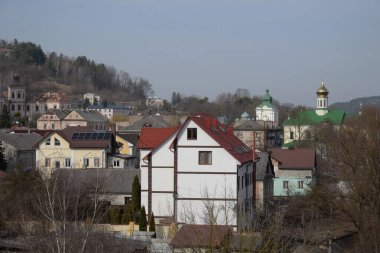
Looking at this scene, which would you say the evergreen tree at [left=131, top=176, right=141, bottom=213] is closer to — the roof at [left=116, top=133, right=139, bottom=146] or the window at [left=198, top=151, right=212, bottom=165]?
the window at [left=198, top=151, right=212, bottom=165]

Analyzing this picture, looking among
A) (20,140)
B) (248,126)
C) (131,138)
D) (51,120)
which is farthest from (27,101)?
(131,138)

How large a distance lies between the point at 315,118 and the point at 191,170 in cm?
5753

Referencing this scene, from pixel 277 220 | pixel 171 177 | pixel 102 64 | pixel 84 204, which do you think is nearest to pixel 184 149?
pixel 171 177

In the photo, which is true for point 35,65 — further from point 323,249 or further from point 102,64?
point 323,249

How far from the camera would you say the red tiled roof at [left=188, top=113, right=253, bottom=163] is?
30.7 metres

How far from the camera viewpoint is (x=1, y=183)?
34.2 meters

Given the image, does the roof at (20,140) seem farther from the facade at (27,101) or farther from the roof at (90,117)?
the facade at (27,101)

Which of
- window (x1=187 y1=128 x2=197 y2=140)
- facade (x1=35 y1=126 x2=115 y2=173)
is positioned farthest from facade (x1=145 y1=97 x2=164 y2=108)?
window (x1=187 y1=128 x2=197 y2=140)

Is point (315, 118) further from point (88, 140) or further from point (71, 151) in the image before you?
point (71, 151)

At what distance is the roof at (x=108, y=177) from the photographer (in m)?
35.9

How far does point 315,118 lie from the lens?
86.5 meters

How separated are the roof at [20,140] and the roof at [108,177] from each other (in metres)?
21.3

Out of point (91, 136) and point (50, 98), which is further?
point (50, 98)

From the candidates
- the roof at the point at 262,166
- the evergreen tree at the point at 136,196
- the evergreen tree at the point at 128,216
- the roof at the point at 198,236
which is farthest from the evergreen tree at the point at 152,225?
the roof at the point at 262,166
